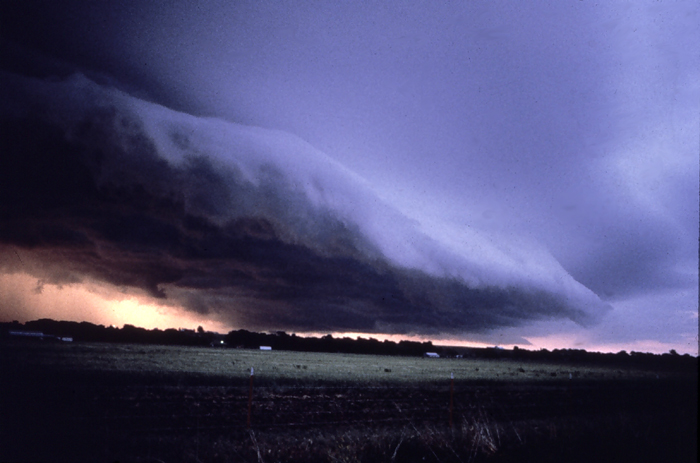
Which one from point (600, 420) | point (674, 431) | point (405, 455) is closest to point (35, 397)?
point (405, 455)

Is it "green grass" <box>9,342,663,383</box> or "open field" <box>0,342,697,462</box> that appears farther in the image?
"green grass" <box>9,342,663,383</box>

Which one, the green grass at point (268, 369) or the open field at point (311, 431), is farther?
the green grass at point (268, 369)

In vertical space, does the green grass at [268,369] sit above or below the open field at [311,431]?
below

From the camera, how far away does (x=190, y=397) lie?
22.9 meters

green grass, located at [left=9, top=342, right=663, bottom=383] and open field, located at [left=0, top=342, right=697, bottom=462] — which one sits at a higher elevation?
open field, located at [left=0, top=342, right=697, bottom=462]

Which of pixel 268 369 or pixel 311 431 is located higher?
pixel 311 431

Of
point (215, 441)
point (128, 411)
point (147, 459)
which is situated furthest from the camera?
point (128, 411)

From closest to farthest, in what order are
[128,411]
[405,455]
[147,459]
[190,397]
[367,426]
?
[405,455], [147,459], [367,426], [128,411], [190,397]

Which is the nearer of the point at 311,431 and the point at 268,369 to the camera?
the point at 311,431

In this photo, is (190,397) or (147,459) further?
(190,397)

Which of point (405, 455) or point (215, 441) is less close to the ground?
point (405, 455)

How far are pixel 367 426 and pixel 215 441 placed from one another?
504 centimetres

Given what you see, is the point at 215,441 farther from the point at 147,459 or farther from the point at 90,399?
the point at 90,399

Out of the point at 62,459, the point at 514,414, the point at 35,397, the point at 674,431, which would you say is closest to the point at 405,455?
the point at 62,459
